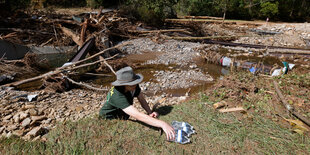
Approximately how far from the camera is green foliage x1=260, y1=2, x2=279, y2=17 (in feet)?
81.9

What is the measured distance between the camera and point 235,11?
89.4ft

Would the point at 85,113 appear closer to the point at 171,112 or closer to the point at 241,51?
the point at 171,112

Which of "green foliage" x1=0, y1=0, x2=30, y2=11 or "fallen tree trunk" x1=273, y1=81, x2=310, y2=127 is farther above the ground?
"green foliage" x1=0, y1=0, x2=30, y2=11

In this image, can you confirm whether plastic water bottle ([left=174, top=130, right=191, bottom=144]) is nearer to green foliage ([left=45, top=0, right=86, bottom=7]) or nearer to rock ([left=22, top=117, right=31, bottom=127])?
rock ([left=22, top=117, right=31, bottom=127])

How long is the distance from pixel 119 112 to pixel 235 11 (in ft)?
95.3

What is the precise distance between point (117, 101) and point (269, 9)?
96.8 ft

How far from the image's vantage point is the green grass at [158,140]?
2.63m

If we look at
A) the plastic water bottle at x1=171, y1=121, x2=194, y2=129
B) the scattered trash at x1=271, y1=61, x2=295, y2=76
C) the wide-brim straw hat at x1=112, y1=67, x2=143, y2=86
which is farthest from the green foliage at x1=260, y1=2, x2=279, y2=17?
the wide-brim straw hat at x1=112, y1=67, x2=143, y2=86

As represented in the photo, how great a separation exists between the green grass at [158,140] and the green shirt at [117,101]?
0.16 metres

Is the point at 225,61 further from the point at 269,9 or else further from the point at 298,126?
the point at 269,9

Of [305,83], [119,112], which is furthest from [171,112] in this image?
[305,83]

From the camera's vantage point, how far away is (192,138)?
2.89m

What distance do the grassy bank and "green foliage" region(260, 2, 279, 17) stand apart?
27.3 metres

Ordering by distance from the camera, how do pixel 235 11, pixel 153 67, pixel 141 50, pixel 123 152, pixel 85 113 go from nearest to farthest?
pixel 123 152
pixel 85 113
pixel 153 67
pixel 141 50
pixel 235 11
